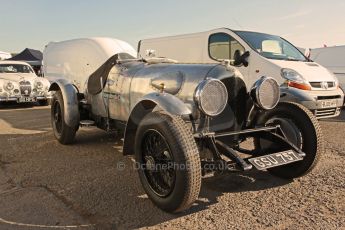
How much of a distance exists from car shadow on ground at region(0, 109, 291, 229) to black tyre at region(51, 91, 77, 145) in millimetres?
133

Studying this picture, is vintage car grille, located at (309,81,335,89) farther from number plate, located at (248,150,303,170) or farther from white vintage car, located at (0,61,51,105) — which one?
→ white vintage car, located at (0,61,51,105)

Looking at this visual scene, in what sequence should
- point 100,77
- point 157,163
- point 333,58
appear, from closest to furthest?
point 157,163, point 100,77, point 333,58

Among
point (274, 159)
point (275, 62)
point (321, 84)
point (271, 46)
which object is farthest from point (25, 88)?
point (274, 159)

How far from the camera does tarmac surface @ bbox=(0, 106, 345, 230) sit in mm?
3156

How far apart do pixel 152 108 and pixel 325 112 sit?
14.5ft

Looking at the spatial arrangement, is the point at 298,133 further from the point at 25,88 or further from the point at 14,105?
the point at 14,105

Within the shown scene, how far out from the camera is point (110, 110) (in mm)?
5258

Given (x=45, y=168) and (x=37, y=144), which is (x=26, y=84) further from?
(x=45, y=168)

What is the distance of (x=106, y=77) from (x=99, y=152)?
1.16 metres

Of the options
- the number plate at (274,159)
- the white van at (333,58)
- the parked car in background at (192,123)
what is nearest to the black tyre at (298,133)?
the parked car in background at (192,123)

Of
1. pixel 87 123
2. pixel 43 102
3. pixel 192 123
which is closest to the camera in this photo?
pixel 192 123

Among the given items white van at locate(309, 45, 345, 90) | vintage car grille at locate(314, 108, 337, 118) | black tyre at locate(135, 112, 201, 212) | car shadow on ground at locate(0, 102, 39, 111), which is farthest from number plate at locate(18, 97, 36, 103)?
black tyre at locate(135, 112, 201, 212)

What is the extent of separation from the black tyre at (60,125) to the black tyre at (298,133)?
10.4 feet

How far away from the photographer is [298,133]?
404 centimetres
